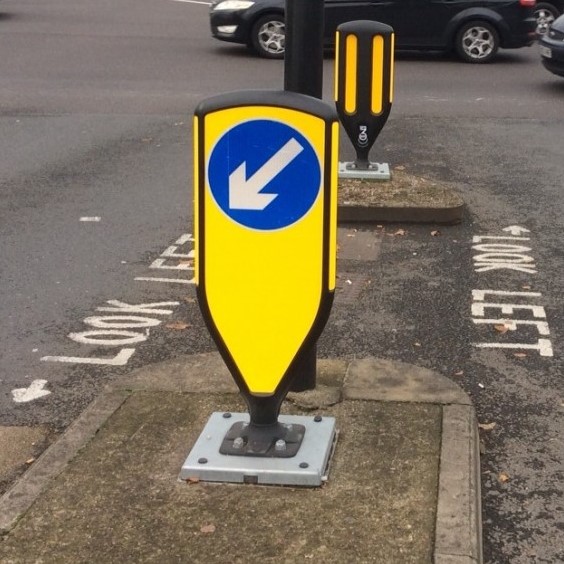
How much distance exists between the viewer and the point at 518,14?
17.3m

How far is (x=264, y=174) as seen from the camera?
3494mm

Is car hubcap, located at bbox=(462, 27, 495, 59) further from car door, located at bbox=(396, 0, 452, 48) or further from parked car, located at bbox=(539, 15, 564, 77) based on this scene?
parked car, located at bbox=(539, 15, 564, 77)

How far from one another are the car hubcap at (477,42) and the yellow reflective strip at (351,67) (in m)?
9.77

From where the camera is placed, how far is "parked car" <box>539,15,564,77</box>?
14609 mm

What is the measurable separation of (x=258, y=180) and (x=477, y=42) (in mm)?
15054

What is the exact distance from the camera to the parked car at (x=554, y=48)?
47.9 feet

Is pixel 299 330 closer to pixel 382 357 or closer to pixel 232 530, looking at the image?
pixel 232 530

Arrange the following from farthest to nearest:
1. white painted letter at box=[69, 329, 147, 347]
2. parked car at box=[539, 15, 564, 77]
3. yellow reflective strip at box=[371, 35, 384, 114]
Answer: parked car at box=[539, 15, 564, 77] < yellow reflective strip at box=[371, 35, 384, 114] < white painted letter at box=[69, 329, 147, 347]

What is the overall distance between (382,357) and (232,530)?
2.18 metres

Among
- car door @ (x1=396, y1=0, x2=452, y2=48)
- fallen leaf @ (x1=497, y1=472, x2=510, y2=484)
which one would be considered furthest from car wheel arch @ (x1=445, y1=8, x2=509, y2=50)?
fallen leaf @ (x1=497, y1=472, x2=510, y2=484)

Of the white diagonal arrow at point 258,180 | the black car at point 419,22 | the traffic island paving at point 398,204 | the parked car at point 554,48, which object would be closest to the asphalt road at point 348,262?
the traffic island paving at point 398,204

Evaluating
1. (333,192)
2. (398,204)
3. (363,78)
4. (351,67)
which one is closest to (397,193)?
(398,204)

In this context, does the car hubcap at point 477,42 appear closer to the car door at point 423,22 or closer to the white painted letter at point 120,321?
the car door at point 423,22

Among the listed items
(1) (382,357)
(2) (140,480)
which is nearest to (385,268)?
(1) (382,357)
